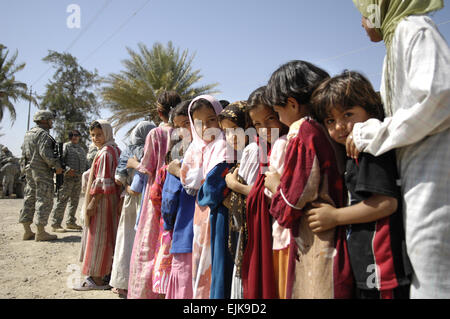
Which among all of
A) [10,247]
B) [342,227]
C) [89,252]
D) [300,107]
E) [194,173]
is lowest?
[10,247]

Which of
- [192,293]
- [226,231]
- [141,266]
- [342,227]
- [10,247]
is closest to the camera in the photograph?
[342,227]

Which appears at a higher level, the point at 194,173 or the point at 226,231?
the point at 194,173

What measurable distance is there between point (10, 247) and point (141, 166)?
13.3 feet

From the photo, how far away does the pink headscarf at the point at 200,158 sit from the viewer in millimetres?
2242

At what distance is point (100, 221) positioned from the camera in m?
3.81

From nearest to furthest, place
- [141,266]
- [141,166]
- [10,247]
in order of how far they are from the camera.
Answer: [141,266]
[141,166]
[10,247]

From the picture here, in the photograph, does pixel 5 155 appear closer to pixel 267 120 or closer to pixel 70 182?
pixel 70 182

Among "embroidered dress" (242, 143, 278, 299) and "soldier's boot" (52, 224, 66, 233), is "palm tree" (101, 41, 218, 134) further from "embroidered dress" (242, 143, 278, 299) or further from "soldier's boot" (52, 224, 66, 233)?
"embroidered dress" (242, 143, 278, 299)

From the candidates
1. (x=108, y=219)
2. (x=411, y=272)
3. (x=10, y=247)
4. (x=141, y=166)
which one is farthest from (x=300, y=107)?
(x=10, y=247)

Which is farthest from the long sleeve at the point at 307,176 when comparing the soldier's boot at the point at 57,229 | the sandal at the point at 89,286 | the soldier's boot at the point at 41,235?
the soldier's boot at the point at 57,229

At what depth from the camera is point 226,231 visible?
2.10 metres

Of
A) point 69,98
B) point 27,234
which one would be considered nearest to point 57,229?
point 27,234

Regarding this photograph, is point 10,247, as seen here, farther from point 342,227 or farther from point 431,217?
point 431,217

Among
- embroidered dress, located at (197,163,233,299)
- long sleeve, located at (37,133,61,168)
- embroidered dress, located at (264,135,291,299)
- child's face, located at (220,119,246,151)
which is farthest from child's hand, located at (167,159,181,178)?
long sleeve, located at (37,133,61,168)
